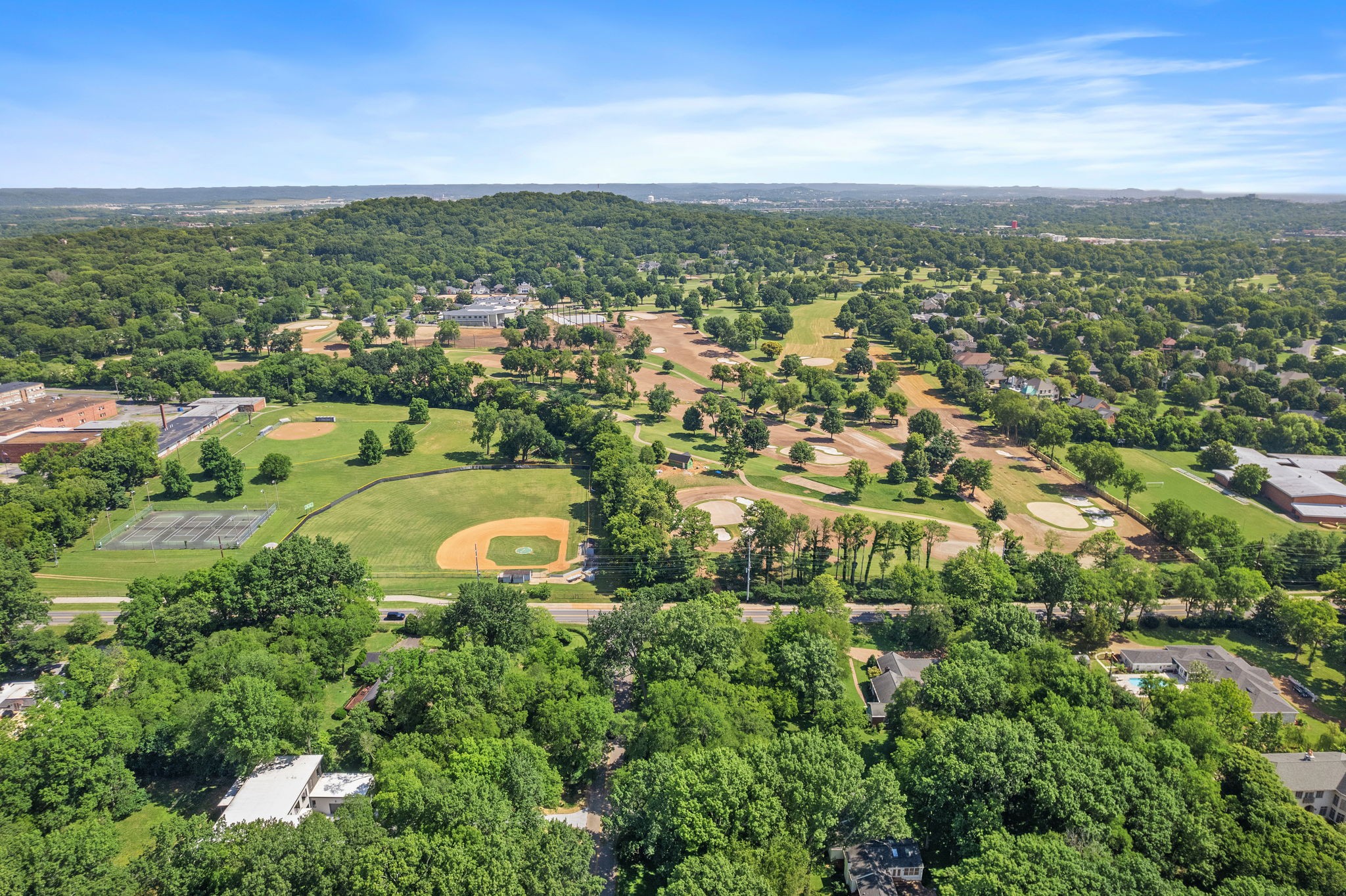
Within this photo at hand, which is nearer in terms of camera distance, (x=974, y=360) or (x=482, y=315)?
(x=974, y=360)

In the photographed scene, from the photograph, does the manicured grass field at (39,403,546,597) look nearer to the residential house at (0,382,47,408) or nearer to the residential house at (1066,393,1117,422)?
the residential house at (0,382,47,408)

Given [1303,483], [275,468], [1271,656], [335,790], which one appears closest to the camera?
[335,790]

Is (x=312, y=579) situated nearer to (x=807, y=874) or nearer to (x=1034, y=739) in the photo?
(x=807, y=874)

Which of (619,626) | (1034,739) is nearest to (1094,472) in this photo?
(1034,739)

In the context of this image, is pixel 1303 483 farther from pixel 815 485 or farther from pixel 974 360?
pixel 974 360

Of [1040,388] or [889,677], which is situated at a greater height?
[1040,388]

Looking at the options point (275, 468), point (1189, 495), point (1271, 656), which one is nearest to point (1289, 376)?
point (1189, 495)
